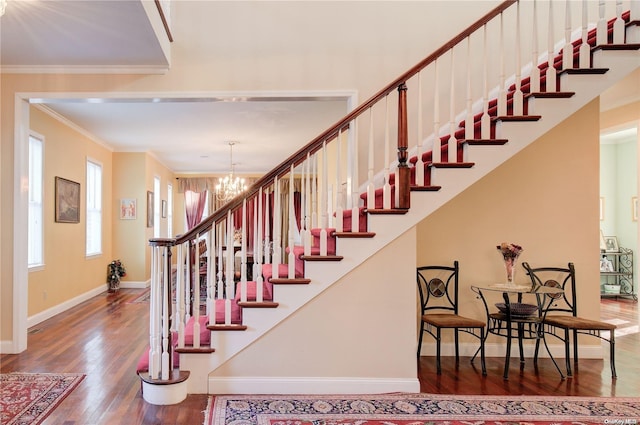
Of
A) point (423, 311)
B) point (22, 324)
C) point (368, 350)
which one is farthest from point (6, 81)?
point (423, 311)

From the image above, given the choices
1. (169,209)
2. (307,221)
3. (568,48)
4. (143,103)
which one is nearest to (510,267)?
(568,48)

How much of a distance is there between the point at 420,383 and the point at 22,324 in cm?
380

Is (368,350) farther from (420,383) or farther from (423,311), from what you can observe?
(423,311)

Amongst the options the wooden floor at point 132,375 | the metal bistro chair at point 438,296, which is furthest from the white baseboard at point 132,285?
the metal bistro chair at point 438,296

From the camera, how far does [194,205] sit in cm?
1051

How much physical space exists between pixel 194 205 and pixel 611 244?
954 centimetres

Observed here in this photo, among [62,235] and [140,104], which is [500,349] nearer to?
[140,104]

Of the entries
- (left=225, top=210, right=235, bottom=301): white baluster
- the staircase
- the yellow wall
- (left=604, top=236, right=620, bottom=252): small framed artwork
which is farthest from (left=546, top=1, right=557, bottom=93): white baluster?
the yellow wall

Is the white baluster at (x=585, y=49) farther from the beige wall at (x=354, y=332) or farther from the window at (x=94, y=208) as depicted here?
the window at (x=94, y=208)

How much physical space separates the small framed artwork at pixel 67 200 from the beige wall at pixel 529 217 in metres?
4.98

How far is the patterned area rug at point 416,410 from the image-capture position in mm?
2471

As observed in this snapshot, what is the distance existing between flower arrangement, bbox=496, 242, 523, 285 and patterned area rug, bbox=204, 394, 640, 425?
1.06m

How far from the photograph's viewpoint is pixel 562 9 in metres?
3.78

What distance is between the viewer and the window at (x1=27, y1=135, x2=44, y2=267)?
16.1 ft
